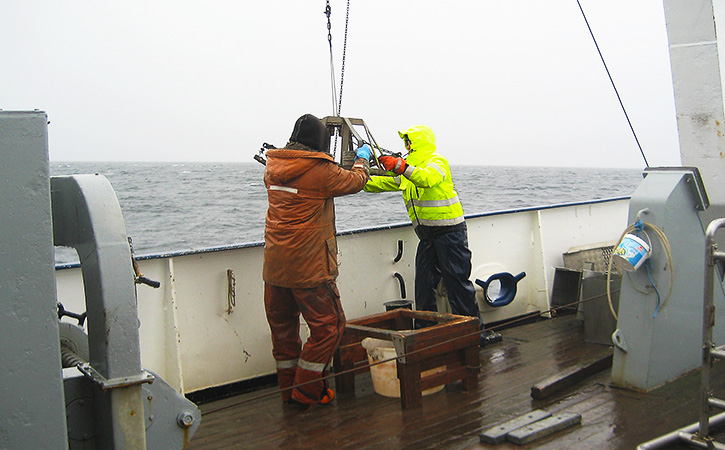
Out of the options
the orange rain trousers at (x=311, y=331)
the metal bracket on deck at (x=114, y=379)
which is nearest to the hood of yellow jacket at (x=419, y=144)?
the orange rain trousers at (x=311, y=331)

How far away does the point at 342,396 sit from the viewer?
4.14 metres

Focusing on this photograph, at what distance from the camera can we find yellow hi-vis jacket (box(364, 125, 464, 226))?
4.83m

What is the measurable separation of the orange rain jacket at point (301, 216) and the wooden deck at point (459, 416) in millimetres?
731

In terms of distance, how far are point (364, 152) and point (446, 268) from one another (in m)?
1.15

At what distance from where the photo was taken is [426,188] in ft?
15.8

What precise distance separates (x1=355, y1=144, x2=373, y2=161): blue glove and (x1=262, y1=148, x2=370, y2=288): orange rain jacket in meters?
0.42

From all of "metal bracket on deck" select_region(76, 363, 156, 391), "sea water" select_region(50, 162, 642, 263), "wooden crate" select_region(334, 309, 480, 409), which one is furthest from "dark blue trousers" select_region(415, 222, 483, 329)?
"sea water" select_region(50, 162, 642, 263)

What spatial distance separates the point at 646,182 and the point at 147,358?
3188 millimetres

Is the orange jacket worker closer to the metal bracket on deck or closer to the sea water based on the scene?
the metal bracket on deck

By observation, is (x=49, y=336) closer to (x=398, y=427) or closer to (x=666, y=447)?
(x=398, y=427)

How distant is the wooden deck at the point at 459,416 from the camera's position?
330cm

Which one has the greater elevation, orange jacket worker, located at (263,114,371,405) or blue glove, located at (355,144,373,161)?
blue glove, located at (355,144,373,161)

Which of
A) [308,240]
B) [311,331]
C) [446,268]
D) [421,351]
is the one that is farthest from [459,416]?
[446,268]

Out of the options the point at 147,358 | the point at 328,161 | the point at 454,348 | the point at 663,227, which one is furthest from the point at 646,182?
the point at 147,358
